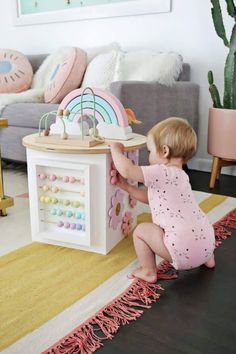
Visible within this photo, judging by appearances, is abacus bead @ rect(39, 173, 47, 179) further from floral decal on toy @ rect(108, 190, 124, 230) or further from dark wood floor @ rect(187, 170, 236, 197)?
dark wood floor @ rect(187, 170, 236, 197)

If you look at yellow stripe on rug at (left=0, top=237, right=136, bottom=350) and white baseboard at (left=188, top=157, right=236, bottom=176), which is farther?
white baseboard at (left=188, top=157, right=236, bottom=176)

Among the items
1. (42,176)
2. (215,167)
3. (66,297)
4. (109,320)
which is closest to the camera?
(109,320)

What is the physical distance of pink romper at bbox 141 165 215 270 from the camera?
1.23 meters

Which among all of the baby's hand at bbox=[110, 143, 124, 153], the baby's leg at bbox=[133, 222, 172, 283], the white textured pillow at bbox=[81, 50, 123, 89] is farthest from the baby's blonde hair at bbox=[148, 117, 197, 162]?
the white textured pillow at bbox=[81, 50, 123, 89]

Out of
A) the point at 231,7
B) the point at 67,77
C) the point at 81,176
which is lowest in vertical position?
the point at 81,176

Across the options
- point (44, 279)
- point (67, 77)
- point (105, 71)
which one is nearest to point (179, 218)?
point (44, 279)

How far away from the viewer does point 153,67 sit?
246 centimetres

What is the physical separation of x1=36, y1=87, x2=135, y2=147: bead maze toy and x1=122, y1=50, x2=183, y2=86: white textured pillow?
929 millimetres

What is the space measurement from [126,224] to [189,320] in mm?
575

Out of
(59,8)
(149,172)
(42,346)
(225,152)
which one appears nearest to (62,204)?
(149,172)

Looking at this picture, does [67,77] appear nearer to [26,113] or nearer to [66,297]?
[26,113]

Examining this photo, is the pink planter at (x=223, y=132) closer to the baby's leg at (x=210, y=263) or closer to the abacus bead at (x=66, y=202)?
the baby's leg at (x=210, y=263)

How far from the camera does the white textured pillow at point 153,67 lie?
2420mm

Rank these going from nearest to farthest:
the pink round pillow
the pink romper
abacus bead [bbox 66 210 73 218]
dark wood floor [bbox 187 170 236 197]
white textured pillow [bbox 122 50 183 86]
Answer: the pink romper → abacus bead [bbox 66 210 73 218] → dark wood floor [bbox 187 170 236 197] → white textured pillow [bbox 122 50 183 86] → the pink round pillow
